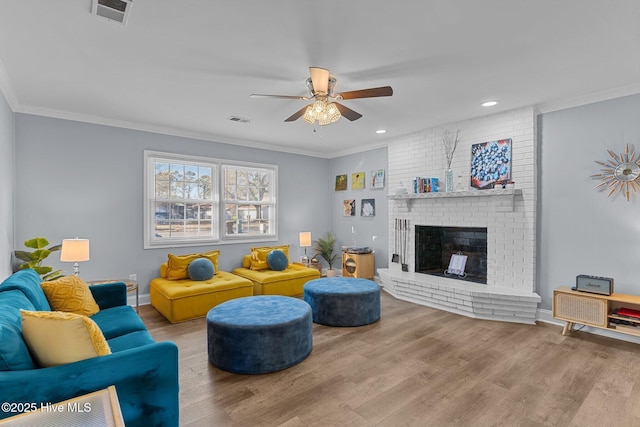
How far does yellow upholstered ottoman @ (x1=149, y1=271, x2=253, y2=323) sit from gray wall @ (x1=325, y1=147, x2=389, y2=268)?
251 cm

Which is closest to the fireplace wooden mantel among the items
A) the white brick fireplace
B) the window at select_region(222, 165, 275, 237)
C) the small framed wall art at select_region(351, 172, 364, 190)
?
the white brick fireplace

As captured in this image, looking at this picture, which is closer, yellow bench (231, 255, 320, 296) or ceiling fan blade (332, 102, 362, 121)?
ceiling fan blade (332, 102, 362, 121)

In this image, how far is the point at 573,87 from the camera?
338cm

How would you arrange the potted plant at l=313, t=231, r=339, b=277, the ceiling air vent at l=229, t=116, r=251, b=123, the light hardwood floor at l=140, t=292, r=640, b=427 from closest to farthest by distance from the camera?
1. the light hardwood floor at l=140, t=292, r=640, b=427
2. the ceiling air vent at l=229, t=116, r=251, b=123
3. the potted plant at l=313, t=231, r=339, b=277

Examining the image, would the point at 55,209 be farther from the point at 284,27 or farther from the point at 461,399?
the point at 461,399

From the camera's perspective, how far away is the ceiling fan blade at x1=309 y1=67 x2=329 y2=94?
276 centimetres

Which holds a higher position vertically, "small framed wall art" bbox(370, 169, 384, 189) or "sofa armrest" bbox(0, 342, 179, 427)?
"small framed wall art" bbox(370, 169, 384, 189)

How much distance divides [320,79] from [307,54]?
251mm

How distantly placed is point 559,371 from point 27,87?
224 inches

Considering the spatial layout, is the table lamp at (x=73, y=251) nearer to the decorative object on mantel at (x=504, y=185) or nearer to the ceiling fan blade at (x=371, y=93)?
the ceiling fan blade at (x=371, y=93)

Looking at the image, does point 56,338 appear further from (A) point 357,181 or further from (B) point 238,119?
(A) point 357,181

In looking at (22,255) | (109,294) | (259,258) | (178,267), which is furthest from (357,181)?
(22,255)

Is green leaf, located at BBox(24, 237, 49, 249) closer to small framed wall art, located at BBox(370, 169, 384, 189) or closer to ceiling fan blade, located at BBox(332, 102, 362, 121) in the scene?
ceiling fan blade, located at BBox(332, 102, 362, 121)

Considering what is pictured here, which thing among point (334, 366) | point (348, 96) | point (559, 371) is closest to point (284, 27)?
point (348, 96)
